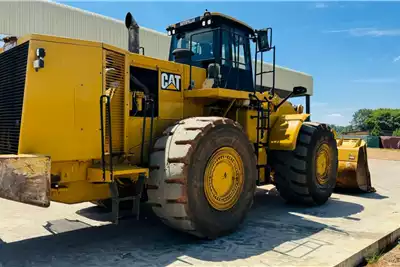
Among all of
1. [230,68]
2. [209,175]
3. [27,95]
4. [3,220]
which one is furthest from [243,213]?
[3,220]

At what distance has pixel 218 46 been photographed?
244 inches

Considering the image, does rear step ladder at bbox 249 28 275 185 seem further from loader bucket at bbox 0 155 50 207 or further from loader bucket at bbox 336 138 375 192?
Result: loader bucket at bbox 0 155 50 207

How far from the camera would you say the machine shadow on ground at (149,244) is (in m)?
4.21

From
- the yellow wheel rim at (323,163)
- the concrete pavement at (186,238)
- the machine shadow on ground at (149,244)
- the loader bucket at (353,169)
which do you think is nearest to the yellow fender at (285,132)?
the yellow wheel rim at (323,163)

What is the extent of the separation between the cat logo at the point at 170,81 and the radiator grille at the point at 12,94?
1.84m

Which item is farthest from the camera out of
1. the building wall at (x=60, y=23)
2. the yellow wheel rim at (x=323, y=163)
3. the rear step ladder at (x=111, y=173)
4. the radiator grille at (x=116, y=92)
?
the building wall at (x=60, y=23)

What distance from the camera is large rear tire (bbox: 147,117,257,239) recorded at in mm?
4438

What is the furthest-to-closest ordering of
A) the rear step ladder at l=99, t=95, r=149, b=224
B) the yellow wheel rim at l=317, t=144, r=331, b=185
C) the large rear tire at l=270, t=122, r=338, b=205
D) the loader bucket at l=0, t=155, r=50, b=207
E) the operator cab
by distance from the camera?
the yellow wheel rim at l=317, t=144, r=331, b=185, the large rear tire at l=270, t=122, r=338, b=205, the operator cab, the rear step ladder at l=99, t=95, r=149, b=224, the loader bucket at l=0, t=155, r=50, b=207

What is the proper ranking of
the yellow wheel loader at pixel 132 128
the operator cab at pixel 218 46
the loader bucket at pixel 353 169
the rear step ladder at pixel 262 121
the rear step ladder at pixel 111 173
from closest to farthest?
1. the yellow wheel loader at pixel 132 128
2. the rear step ladder at pixel 111 173
3. the operator cab at pixel 218 46
4. the rear step ladder at pixel 262 121
5. the loader bucket at pixel 353 169

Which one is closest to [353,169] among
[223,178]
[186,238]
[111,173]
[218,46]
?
[218,46]

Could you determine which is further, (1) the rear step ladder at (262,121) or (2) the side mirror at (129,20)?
(1) the rear step ladder at (262,121)

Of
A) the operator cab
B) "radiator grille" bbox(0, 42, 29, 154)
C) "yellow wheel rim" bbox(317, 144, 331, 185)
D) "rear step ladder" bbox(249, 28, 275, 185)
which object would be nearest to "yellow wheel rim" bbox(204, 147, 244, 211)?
the operator cab

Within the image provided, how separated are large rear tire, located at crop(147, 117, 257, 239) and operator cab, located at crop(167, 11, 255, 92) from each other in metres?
1.21

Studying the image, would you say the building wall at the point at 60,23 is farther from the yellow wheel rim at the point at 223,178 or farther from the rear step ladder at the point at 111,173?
the yellow wheel rim at the point at 223,178
